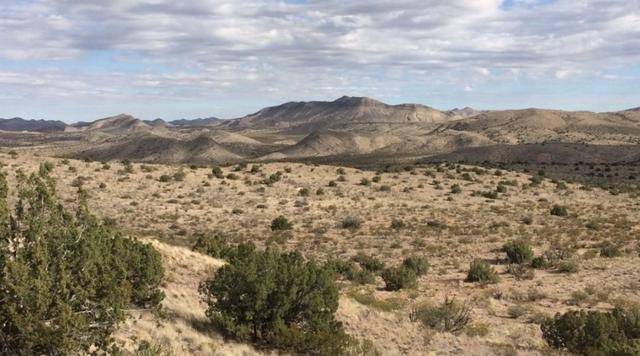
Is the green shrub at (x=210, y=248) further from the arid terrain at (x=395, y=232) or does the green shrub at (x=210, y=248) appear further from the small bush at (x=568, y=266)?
the small bush at (x=568, y=266)

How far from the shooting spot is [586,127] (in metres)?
157

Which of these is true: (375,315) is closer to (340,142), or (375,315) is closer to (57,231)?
(57,231)

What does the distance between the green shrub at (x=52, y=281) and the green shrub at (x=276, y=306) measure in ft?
11.4

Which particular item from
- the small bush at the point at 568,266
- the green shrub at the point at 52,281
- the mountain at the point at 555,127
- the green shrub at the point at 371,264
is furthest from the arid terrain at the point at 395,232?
the mountain at the point at 555,127

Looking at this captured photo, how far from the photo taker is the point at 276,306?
1132 centimetres

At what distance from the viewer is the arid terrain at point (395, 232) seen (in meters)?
12.9

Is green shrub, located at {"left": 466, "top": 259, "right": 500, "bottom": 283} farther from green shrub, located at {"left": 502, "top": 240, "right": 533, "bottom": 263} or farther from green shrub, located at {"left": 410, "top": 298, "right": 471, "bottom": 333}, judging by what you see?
green shrub, located at {"left": 410, "top": 298, "right": 471, "bottom": 333}

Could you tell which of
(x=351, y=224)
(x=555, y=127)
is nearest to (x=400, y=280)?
(x=351, y=224)

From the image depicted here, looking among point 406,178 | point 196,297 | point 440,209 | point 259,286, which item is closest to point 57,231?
point 259,286

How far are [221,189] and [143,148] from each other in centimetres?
11361

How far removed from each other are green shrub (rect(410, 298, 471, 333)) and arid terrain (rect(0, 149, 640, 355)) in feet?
1.24

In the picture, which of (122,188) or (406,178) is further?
(406,178)

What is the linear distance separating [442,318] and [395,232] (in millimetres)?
14664

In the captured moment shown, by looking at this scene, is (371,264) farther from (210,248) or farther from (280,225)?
(280,225)
